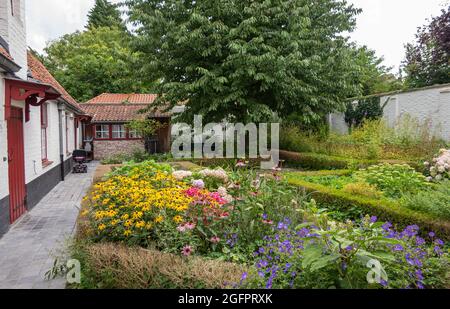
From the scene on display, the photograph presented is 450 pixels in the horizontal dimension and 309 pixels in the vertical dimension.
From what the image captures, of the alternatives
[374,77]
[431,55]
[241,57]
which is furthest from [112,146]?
[374,77]

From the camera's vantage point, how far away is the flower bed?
9.66ft

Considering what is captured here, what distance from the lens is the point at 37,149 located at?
930 centimetres

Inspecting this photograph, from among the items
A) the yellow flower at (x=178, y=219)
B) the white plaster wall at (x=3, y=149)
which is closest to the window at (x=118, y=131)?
the white plaster wall at (x=3, y=149)

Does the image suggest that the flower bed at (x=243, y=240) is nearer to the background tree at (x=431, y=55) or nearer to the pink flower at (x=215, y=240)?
the pink flower at (x=215, y=240)

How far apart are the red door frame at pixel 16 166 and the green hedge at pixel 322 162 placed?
778 centimetres

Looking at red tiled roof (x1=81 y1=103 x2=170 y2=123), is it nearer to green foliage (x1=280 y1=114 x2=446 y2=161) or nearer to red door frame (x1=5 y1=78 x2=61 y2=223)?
green foliage (x1=280 y1=114 x2=446 y2=161)

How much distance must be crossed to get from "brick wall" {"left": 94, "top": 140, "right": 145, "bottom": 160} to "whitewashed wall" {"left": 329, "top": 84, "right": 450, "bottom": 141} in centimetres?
1385

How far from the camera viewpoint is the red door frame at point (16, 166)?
689cm

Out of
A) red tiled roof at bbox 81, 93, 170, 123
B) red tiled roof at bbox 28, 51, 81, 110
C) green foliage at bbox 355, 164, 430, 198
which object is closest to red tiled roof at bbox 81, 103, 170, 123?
red tiled roof at bbox 81, 93, 170, 123
